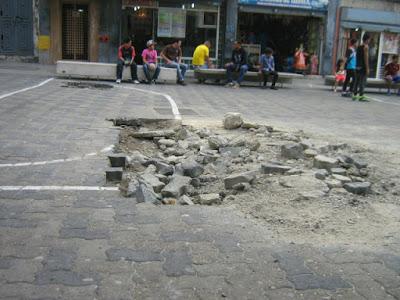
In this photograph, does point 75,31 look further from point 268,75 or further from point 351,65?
point 351,65

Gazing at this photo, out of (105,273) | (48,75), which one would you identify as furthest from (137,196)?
(48,75)

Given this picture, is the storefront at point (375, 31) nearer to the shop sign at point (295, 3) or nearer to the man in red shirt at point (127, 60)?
the shop sign at point (295, 3)

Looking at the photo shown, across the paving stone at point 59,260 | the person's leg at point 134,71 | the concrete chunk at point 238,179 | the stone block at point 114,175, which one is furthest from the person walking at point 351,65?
the paving stone at point 59,260

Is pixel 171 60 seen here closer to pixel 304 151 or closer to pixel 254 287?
pixel 304 151

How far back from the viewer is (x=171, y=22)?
23.5m

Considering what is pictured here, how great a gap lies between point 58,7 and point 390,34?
1565cm

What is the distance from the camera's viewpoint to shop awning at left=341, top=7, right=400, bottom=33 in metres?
25.0

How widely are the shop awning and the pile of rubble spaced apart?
737 inches

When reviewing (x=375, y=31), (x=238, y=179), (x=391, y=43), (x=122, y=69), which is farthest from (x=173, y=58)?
(x=238, y=179)

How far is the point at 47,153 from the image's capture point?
6656mm

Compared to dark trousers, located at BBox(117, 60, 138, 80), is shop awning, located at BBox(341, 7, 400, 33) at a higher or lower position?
higher

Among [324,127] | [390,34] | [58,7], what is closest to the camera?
[324,127]

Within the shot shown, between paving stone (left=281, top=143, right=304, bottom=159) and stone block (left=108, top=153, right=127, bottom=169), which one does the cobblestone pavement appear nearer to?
stone block (left=108, top=153, right=127, bottom=169)

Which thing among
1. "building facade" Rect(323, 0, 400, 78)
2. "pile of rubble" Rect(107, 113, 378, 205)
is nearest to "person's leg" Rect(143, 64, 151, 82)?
"pile of rubble" Rect(107, 113, 378, 205)
